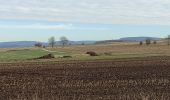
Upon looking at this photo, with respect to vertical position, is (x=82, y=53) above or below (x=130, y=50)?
above

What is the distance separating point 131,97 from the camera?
19.4 meters

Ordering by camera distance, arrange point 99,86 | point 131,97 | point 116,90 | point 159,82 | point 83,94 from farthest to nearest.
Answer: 1. point 159,82
2. point 99,86
3. point 116,90
4. point 83,94
5. point 131,97

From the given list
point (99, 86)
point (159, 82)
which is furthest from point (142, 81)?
point (99, 86)

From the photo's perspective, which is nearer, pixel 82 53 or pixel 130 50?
pixel 82 53

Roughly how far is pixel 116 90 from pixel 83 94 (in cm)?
233

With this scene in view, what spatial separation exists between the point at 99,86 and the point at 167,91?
4.36 metres

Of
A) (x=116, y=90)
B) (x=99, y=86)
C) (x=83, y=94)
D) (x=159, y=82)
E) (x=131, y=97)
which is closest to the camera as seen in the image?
(x=131, y=97)

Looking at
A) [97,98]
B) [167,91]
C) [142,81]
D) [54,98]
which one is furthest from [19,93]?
[142,81]

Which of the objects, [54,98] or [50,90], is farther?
[50,90]

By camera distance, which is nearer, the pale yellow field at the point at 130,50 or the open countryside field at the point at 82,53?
the open countryside field at the point at 82,53

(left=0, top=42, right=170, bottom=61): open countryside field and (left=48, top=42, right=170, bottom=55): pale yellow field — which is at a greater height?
(left=0, top=42, right=170, bottom=61): open countryside field

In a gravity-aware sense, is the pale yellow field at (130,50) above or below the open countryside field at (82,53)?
below

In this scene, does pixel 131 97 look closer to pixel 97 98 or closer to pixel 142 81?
pixel 97 98

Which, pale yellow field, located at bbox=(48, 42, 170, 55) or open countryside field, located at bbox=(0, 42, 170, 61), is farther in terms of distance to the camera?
pale yellow field, located at bbox=(48, 42, 170, 55)
